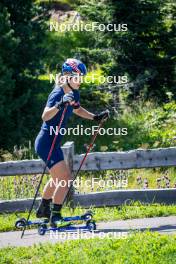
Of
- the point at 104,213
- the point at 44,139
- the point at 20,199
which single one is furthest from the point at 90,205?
the point at 44,139

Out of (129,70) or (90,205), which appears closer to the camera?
(90,205)

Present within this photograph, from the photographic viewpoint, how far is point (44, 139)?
888cm

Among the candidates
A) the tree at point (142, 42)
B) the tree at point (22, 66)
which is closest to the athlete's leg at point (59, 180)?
the tree at point (22, 66)

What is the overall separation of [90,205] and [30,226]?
1262 millimetres

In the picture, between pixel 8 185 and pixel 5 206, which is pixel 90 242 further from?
pixel 8 185

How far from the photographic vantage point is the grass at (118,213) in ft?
31.9

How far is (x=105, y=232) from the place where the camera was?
8961 mm

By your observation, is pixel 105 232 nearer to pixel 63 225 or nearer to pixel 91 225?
pixel 91 225

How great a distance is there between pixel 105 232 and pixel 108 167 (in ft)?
5.40

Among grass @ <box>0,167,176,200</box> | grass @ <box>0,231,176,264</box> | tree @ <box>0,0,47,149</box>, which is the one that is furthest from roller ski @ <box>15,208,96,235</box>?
tree @ <box>0,0,47,149</box>

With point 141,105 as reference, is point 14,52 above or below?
above

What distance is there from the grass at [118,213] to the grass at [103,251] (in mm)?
1466

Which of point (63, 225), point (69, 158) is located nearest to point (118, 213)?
point (69, 158)
